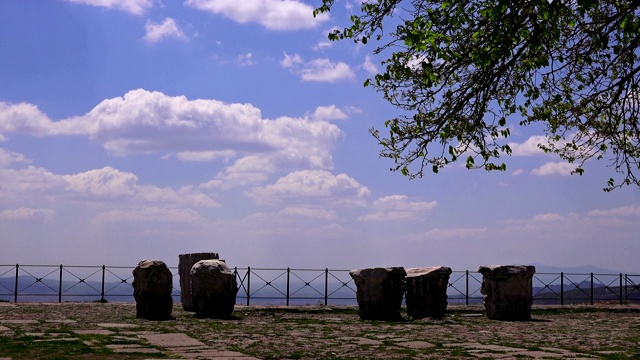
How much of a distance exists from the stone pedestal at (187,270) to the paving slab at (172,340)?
22.0ft

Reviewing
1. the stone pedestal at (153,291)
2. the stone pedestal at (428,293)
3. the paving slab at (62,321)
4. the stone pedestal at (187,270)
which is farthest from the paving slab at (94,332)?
the stone pedestal at (428,293)

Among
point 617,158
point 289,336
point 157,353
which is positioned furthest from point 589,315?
point 157,353

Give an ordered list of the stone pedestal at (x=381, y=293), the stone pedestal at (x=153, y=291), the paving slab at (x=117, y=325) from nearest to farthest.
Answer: the paving slab at (x=117, y=325), the stone pedestal at (x=153, y=291), the stone pedestal at (x=381, y=293)

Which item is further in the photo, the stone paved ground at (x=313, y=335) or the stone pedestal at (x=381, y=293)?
the stone pedestal at (x=381, y=293)

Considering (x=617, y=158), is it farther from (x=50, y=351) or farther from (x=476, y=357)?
(x=50, y=351)

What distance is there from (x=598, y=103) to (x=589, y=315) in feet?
31.7

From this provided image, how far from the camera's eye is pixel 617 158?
13180 millimetres

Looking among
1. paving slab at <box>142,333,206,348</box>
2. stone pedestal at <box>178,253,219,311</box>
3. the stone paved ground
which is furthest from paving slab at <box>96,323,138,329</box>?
stone pedestal at <box>178,253,219,311</box>

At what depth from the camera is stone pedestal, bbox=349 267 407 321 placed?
17828mm

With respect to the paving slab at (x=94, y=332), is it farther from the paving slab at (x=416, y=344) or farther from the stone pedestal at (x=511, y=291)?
the stone pedestal at (x=511, y=291)

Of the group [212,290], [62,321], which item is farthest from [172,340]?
[212,290]

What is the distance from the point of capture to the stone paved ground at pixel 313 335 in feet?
35.1

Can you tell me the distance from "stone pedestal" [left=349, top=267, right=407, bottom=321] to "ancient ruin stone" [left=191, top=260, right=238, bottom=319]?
2.98 metres

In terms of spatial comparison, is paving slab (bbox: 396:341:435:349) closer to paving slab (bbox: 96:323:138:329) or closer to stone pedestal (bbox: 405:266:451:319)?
paving slab (bbox: 96:323:138:329)
